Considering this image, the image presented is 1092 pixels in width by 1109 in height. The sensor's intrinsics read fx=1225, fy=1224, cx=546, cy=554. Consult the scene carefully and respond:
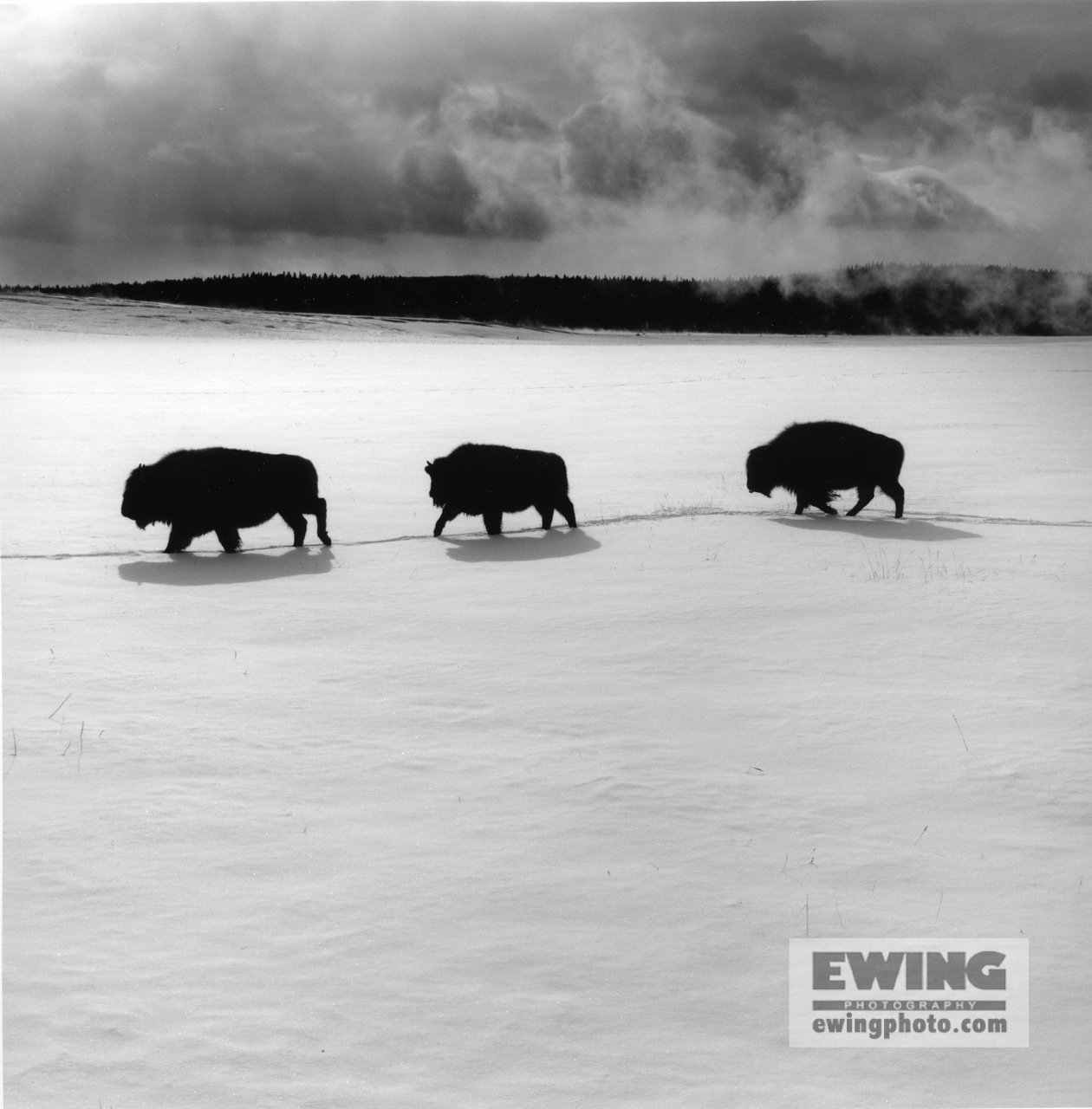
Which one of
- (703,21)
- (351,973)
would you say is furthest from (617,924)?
(703,21)

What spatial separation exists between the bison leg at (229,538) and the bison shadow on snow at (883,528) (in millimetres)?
5386

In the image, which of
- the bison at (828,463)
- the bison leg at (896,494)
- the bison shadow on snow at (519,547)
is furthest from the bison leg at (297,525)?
the bison leg at (896,494)

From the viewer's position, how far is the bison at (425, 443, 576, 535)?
11.2 metres

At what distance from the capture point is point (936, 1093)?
391cm

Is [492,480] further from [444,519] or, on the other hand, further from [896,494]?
[896,494]

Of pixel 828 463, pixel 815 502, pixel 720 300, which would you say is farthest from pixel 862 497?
pixel 720 300

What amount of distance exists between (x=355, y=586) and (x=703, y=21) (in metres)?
4.86

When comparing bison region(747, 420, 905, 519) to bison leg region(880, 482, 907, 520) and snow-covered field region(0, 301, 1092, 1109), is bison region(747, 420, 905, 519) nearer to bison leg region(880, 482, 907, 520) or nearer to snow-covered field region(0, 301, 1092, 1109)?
bison leg region(880, 482, 907, 520)

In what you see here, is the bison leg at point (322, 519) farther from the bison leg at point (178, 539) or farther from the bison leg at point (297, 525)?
the bison leg at point (178, 539)

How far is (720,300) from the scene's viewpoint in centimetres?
2714

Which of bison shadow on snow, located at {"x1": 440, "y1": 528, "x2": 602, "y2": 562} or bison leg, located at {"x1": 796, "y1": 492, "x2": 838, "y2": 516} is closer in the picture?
bison shadow on snow, located at {"x1": 440, "y1": 528, "x2": 602, "y2": 562}

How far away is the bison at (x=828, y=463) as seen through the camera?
12273 millimetres

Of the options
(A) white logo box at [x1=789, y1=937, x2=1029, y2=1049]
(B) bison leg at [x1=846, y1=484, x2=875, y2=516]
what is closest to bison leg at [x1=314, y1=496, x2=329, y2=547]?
(B) bison leg at [x1=846, y1=484, x2=875, y2=516]

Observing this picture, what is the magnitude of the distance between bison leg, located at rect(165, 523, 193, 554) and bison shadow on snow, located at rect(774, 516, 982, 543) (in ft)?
19.0
